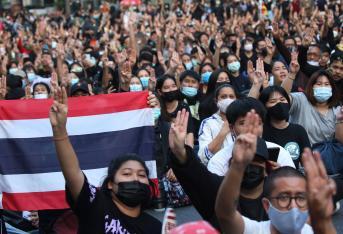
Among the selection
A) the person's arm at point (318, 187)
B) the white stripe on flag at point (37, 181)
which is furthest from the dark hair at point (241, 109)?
the person's arm at point (318, 187)

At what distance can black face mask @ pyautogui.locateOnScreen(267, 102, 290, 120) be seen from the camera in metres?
6.02

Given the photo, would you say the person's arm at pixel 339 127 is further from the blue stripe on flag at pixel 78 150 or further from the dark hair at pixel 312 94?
the blue stripe on flag at pixel 78 150

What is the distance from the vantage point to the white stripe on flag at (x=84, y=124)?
534 cm

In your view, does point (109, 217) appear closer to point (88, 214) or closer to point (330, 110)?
point (88, 214)

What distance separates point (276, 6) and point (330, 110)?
13531 millimetres

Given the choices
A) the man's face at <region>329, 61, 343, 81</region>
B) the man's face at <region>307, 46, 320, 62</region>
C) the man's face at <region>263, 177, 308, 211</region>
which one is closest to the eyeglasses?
the man's face at <region>263, 177, 308, 211</region>

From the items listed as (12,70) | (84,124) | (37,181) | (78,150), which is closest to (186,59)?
(12,70)

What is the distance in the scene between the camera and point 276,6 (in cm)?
1984

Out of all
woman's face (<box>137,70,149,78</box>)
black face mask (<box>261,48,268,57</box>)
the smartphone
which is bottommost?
black face mask (<box>261,48,268,57</box>)

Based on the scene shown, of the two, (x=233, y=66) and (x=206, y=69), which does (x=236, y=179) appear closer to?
(x=206, y=69)

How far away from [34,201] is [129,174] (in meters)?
1.60

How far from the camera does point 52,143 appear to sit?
5.33 metres

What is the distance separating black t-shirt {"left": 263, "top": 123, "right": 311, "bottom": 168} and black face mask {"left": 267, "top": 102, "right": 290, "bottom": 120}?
10 centimetres

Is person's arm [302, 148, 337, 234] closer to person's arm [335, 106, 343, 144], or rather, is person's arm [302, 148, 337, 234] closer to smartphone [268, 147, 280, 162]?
smartphone [268, 147, 280, 162]
